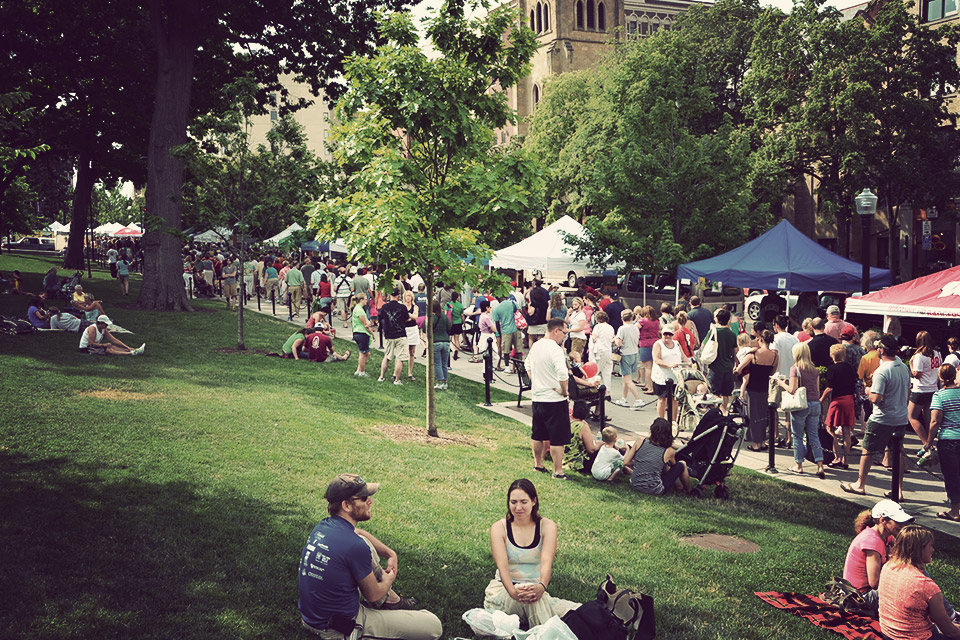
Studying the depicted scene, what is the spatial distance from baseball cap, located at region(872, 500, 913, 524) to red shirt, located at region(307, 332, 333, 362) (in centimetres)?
1303

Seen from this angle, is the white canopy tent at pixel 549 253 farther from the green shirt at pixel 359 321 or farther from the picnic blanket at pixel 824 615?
the picnic blanket at pixel 824 615

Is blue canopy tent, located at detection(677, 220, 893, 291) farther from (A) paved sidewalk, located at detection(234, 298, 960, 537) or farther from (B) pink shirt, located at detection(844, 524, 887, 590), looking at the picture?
(B) pink shirt, located at detection(844, 524, 887, 590)

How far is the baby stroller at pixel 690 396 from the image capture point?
1212cm

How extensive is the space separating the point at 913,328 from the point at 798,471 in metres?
9.29

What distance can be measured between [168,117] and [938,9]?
37.2m

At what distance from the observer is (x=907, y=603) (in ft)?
18.0

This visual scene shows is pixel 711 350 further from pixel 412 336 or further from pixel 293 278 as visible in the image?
pixel 293 278

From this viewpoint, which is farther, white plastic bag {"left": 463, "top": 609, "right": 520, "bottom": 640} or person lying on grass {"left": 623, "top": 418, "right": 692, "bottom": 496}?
person lying on grass {"left": 623, "top": 418, "right": 692, "bottom": 496}

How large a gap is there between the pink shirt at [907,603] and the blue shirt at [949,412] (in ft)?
12.7

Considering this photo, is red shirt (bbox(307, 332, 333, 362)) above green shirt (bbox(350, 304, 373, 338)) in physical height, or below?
below

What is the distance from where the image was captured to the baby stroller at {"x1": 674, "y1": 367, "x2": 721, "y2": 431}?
39.8 ft

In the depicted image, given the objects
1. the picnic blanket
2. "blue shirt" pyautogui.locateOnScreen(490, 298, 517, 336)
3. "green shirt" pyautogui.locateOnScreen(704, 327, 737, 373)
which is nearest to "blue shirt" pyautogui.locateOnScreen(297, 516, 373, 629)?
the picnic blanket

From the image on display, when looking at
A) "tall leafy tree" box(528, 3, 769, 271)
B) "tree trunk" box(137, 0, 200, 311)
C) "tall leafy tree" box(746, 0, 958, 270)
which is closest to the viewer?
"tree trunk" box(137, 0, 200, 311)

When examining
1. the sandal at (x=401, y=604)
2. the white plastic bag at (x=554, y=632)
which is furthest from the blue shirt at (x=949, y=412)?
the sandal at (x=401, y=604)
